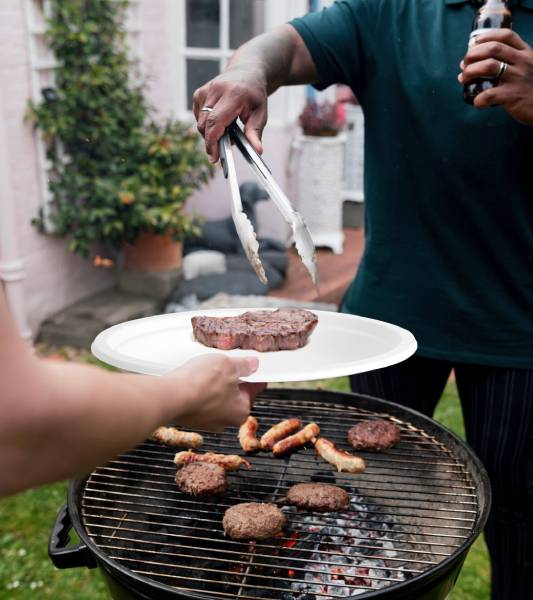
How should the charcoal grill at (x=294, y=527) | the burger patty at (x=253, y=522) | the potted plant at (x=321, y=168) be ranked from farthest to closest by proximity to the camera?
the potted plant at (x=321, y=168) < the burger patty at (x=253, y=522) < the charcoal grill at (x=294, y=527)

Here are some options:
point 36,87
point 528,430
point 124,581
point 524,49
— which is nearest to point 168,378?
point 124,581

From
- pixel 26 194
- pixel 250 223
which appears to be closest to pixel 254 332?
pixel 250 223

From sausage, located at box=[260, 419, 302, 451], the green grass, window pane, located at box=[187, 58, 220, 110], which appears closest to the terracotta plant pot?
window pane, located at box=[187, 58, 220, 110]

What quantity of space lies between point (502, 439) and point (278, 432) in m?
0.76

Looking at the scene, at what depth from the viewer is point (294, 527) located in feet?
6.82

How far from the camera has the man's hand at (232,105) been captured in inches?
75.0

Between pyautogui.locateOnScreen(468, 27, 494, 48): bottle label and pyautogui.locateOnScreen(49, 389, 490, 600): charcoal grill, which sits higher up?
pyautogui.locateOnScreen(468, 27, 494, 48): bottle label

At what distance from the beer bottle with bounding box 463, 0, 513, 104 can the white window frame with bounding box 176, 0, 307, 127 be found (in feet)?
16.2

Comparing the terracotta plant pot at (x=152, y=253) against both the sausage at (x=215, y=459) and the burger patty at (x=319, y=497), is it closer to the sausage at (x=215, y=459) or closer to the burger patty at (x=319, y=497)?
the sausage at (x=215, y=459)

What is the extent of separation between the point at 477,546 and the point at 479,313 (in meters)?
1.58

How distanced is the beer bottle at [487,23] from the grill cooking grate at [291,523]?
1115mm

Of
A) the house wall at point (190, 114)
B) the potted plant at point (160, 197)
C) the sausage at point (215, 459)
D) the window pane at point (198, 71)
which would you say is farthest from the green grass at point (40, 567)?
the window pane at point (198, 71)

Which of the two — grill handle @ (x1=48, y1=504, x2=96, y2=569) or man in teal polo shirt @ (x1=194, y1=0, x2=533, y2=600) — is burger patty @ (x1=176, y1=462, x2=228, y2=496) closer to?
grill handle @ (x1=48, y1=504, x2=96, y2=569)

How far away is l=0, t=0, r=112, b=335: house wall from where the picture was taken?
485 centimetres
